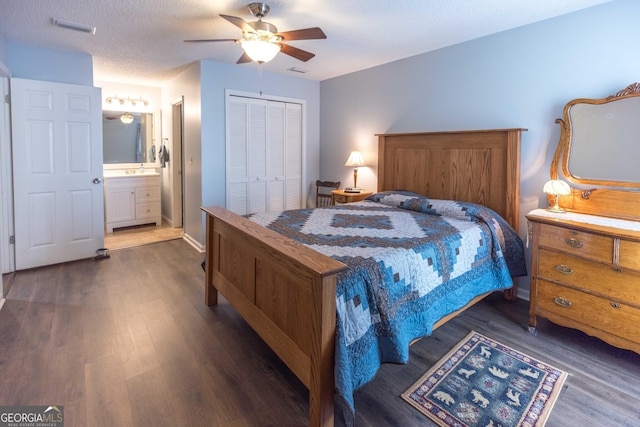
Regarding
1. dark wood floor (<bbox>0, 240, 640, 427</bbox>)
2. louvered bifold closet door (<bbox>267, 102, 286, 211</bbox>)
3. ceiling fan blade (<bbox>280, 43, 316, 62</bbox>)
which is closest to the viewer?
dark wood floor (<bbox>0, 240, 640, 427</bbox>)

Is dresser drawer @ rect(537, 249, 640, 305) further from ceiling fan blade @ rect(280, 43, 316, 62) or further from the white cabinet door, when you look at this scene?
the white cabinet door

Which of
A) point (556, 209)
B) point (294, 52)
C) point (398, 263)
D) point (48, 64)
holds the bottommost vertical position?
point (398, 263)

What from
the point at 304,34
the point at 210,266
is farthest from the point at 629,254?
the point at 210,266

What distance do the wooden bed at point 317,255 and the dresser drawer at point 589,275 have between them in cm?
59

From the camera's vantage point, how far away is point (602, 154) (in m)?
2.62

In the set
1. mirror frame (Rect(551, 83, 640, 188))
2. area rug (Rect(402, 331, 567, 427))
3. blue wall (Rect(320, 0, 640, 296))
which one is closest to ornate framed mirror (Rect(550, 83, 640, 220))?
mirror frame (Rect(551, 83, 640, 188))

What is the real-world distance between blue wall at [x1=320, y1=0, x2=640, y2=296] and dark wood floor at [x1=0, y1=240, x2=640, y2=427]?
1.01 meters

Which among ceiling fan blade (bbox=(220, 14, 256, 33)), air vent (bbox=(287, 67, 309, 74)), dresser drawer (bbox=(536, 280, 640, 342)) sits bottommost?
dresser drawer (bbox=(536, 280, 640, 342))

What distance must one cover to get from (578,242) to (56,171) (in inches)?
191

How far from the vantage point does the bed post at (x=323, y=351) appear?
1.49m

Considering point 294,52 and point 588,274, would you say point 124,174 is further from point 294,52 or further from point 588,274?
point 588,274

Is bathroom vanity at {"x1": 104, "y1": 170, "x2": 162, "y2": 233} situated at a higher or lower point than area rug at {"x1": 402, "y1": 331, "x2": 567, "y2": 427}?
higher

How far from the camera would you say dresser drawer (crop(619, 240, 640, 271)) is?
2.05 m

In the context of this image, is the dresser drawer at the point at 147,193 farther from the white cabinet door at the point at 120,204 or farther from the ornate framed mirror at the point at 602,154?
the ornate framed mirror at the point at 602,154
